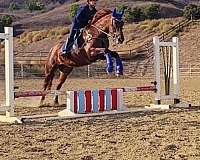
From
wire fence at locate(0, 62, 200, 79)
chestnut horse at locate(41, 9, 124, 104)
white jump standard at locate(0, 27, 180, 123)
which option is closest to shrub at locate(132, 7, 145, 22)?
wire fence at locate(0, 62, 200, 79)

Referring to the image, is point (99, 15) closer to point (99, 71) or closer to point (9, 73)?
point (9, 73)

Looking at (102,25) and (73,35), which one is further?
(73,35)

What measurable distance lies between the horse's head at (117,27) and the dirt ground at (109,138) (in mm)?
1580

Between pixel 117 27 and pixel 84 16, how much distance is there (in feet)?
3.63

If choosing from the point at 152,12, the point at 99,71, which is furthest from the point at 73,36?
the point at 152,12

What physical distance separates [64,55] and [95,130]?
12.7ft

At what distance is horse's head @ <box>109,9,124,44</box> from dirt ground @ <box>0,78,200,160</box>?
1580mm

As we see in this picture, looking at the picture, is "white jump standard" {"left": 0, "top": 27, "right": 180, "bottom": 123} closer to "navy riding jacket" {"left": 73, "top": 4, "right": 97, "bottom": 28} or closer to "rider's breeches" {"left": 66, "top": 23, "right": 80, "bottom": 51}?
"rider's breeches" {"left": 66, "top": 23, "right": 80, "bottom": 51}

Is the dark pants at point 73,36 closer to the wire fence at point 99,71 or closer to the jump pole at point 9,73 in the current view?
the jump pole at point 9,73

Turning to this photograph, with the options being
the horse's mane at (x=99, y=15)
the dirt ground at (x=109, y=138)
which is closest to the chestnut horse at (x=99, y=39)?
the horse's mane at (x=99, y=15)

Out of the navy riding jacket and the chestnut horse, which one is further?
the navy riding jacket

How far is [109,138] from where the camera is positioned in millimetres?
8641

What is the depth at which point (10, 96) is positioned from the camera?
11.0 metres

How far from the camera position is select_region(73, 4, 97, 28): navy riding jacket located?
12195 mm
